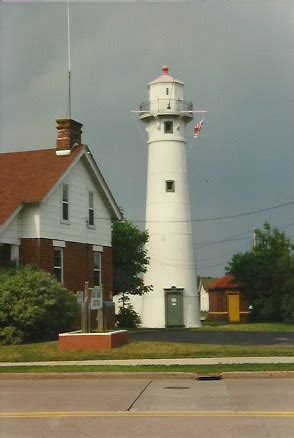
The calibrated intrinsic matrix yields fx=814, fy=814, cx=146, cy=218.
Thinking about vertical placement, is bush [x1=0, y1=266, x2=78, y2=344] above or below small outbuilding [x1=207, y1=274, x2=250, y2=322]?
below

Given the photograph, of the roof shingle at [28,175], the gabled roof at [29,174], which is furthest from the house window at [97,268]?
the roof shingle at [28,175]

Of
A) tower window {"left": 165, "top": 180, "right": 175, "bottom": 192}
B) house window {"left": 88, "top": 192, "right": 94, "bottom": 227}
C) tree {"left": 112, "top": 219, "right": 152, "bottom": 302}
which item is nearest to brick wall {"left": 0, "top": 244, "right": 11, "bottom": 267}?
house window {"left": 88, "top": 192, "right": 94, "bottom": 227}

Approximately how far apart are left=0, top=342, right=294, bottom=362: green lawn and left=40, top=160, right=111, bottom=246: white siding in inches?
320

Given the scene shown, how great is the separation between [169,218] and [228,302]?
1388 centimetres

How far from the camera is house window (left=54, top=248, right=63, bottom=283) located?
3108 centimetres

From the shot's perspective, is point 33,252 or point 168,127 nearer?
point 33,252

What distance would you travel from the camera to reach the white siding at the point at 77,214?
30391 millimetres

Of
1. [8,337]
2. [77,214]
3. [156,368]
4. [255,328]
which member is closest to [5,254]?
[77,214]

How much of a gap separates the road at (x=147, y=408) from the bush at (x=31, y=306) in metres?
7.57

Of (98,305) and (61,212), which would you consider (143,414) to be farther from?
(61,212)

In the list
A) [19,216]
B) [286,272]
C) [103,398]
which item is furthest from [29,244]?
[286,272]

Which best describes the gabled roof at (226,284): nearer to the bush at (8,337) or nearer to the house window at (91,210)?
the house window at (91,210)

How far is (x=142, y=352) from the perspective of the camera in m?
21.9

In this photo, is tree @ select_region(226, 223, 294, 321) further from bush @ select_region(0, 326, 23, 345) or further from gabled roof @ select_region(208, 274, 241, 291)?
bush @ select_region(0, 326, 23, 345)
